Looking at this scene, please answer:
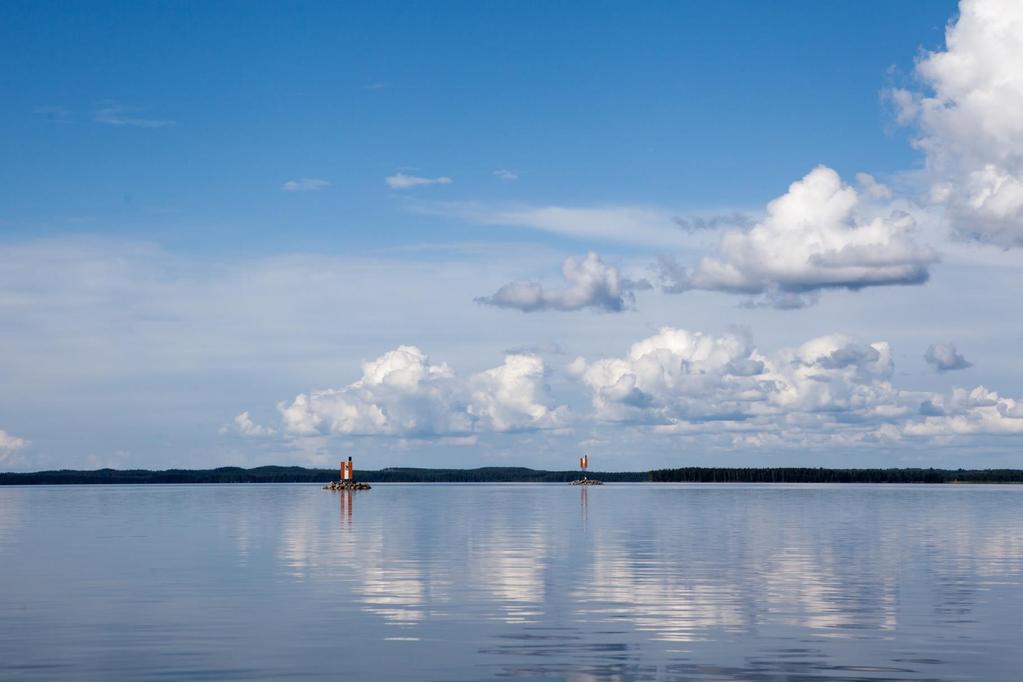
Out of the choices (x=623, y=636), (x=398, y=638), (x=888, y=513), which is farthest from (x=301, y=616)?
(x=888, y=513)

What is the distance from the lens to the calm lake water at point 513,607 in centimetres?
2673

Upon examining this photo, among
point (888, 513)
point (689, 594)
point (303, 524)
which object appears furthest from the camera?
point (888, 513)

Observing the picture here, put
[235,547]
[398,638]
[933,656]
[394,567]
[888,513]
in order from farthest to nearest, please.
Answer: [888,513]
[235,547]
[394,567]
[398,638]
[933,656]

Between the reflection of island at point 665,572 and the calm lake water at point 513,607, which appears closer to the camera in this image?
the calm lake water at point 513,607

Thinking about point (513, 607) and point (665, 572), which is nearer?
point (513, 607)

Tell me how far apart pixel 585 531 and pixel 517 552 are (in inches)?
767

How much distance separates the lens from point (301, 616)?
34562mm

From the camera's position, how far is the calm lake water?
87.7 feet

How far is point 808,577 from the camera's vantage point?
45.2 meters

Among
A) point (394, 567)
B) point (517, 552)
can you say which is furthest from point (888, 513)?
point (394, 567)

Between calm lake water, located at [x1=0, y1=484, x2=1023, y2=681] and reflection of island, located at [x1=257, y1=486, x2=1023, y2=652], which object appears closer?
calm lake water, located at [x1=0, y1=484, x2=1023, y2=681]

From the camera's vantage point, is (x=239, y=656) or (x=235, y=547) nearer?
(x=239, y=656)

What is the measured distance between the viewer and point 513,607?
36.7 metres

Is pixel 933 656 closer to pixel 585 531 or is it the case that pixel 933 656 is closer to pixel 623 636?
pixel 623 636
